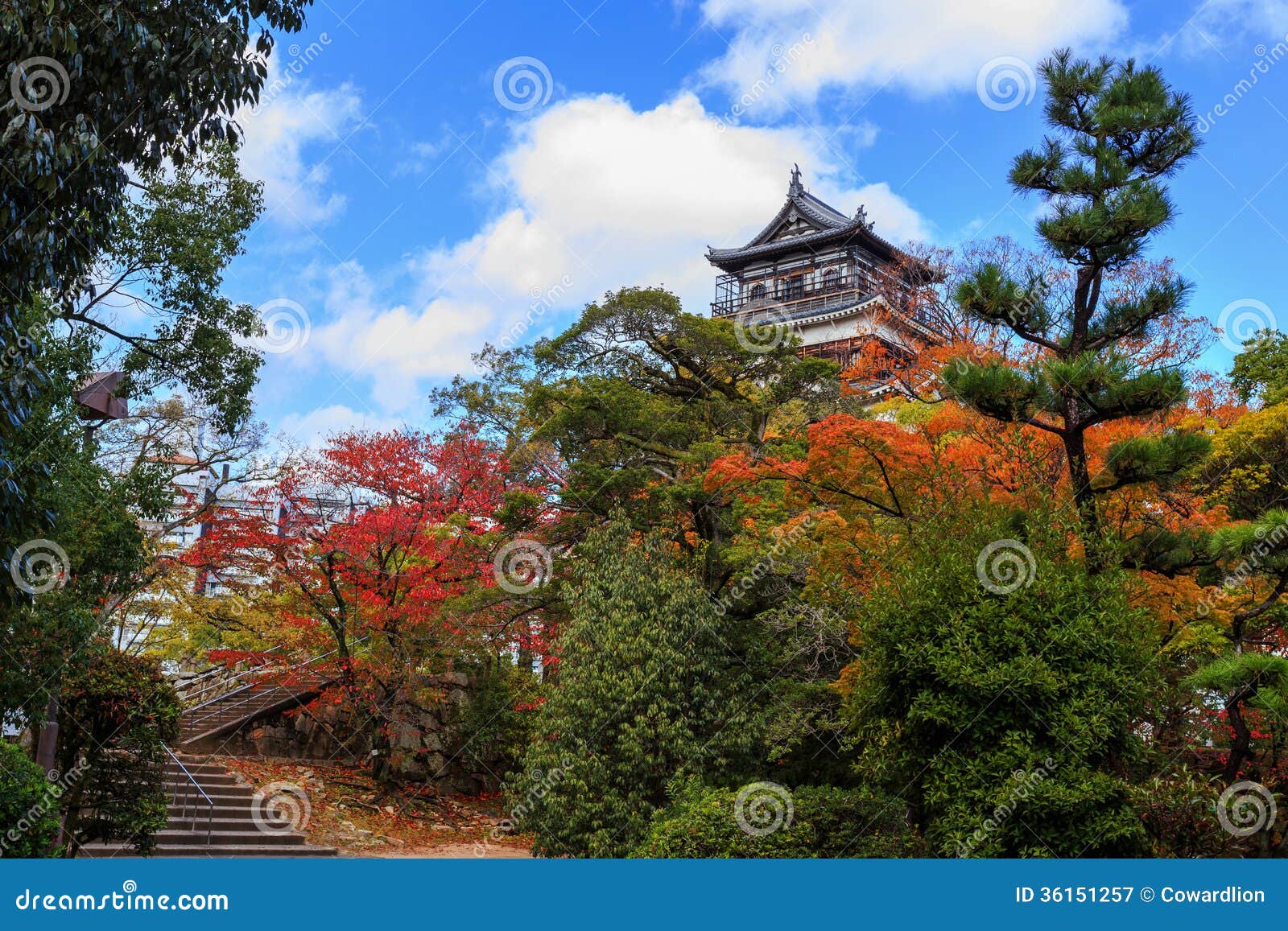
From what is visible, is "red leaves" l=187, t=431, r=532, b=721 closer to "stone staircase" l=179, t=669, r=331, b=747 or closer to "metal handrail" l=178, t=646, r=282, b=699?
"stone staircase" l=179, t=669, r=331, b=747

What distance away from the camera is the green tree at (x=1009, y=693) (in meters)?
6.82

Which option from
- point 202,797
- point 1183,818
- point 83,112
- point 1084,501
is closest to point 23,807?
point 83,112

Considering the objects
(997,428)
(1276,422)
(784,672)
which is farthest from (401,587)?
(1276,422)

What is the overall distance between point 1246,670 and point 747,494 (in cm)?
671

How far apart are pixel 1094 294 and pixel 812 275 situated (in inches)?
903

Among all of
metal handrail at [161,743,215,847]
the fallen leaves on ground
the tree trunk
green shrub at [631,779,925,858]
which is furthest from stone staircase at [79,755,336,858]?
the tree trunk

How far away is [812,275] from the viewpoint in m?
31.6

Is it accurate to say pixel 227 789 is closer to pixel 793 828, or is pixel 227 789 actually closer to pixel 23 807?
pixel 23 807

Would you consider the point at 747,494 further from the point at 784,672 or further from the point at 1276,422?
the point at 1276,422

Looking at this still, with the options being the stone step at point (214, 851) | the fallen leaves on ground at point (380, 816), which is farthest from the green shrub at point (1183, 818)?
the stone step at point (214, 851)

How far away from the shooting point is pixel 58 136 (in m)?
5.64

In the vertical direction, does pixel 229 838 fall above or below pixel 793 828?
below

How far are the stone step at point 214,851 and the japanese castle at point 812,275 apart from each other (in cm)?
1674

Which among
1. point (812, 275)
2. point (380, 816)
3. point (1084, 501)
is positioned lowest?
point (380, 816)
